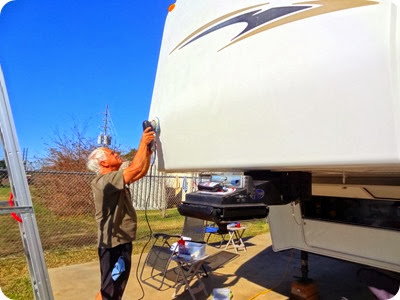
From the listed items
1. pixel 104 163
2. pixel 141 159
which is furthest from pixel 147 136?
pixel 104 163

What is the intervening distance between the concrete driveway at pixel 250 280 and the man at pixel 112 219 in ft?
3.93

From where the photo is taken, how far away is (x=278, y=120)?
5.93 feet

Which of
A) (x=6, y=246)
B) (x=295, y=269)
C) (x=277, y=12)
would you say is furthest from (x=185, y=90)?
(x=6, y=246)

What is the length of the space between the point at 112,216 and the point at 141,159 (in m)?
0.73

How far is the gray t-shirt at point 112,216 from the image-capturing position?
3037 millimetres

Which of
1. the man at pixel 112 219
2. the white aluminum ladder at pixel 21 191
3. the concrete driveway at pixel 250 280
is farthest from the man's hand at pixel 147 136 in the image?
the concrete driveway at pixel 250 280

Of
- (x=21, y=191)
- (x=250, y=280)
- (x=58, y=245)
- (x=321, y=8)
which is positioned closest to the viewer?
(x=21, y=191)

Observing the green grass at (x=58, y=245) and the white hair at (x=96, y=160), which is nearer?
the white hair at (x=96, y=160)

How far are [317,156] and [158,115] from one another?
141 centimetres

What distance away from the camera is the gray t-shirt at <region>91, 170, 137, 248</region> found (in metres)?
3.04

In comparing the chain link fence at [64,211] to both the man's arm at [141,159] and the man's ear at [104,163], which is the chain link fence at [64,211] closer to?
the man's ear at [104,163]

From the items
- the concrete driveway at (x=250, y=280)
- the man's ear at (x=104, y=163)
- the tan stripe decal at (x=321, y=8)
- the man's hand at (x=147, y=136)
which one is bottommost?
the concrete driveway at (x=250, y=280)

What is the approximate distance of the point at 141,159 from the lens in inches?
108

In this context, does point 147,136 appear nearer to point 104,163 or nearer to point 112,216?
point 104,163
